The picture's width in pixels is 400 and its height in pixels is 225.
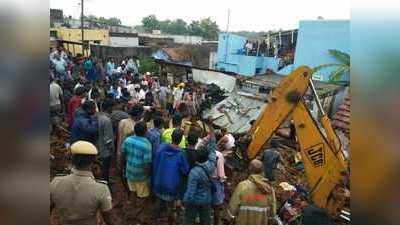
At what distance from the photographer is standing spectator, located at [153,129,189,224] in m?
5.09

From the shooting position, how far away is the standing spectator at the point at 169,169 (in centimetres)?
509

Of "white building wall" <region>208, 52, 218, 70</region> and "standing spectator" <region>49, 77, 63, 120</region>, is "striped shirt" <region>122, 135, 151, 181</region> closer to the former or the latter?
"standing spectator" <region>49, 77, 63, 120</region>

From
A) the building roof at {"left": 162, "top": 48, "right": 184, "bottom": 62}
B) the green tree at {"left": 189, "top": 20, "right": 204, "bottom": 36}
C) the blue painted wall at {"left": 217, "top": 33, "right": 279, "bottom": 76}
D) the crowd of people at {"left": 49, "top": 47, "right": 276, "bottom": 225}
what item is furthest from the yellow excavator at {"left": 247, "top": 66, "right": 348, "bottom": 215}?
the green tree at {"left": 189, "top": 20, "right": 204, "bottom": 36}

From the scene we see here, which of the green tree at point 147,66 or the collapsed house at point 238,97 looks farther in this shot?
the green tree at point 147,66

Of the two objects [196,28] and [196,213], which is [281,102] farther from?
[196,28]

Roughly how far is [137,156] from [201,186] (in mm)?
973

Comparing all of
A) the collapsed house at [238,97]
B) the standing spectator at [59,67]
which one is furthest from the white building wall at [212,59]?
the standing spectator at [59,67]

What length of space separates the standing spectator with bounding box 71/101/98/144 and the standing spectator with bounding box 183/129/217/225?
1736 mm

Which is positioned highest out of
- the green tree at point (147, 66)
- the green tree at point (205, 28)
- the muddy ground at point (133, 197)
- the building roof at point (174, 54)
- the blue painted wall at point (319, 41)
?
the green tree at point (205, 28)

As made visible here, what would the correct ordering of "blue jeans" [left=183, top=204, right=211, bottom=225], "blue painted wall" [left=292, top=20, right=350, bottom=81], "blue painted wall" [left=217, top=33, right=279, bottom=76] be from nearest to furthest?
1. "blue jeans" [left=183, top=204, right=211, bottom=225]
2. "blue painted wall" [left=292, top=20, right=350, bottom=81]
3. "blue painted wall" [left=217, top=33, right=279, bottom=76]

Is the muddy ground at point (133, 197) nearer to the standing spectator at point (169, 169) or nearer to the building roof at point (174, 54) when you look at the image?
the standing spectator at point (169, 169)
